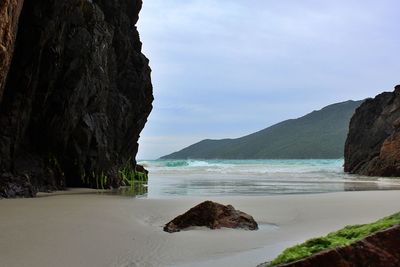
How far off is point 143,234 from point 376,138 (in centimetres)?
3943

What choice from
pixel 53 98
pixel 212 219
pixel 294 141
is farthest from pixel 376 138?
pixel 294 141

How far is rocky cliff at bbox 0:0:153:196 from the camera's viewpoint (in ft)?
40.8

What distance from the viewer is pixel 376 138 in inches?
1646

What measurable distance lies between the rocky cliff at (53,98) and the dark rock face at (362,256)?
7.96m

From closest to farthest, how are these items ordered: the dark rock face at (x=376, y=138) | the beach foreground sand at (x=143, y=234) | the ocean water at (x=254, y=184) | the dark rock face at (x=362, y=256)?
the dark rock face at (x=362, y=256) → the beach foreground sand at (x=143, y=234) → the ocean water at (x=254, y=184) → the dark rock face at (x=376, y=138)

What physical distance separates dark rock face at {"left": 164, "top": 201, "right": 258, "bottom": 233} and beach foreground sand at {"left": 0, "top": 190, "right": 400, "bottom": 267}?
0.70ft

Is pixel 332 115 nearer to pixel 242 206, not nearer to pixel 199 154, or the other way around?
pixel 199 154

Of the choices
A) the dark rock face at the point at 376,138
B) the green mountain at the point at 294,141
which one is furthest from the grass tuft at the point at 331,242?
the green mountain at the point at 294,141

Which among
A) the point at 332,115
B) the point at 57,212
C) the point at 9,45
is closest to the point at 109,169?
the point at 9,45

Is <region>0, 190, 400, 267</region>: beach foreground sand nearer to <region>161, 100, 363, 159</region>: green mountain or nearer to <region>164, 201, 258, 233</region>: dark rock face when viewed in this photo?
<region>164, 201, 258, 233</region>: dark rock face

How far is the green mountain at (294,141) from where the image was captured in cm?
14138

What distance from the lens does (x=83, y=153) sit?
1623 cm

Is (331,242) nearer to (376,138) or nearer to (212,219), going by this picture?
(212,219)

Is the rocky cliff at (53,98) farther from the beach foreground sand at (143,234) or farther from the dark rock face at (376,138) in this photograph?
the dark rock face at (376,138)
